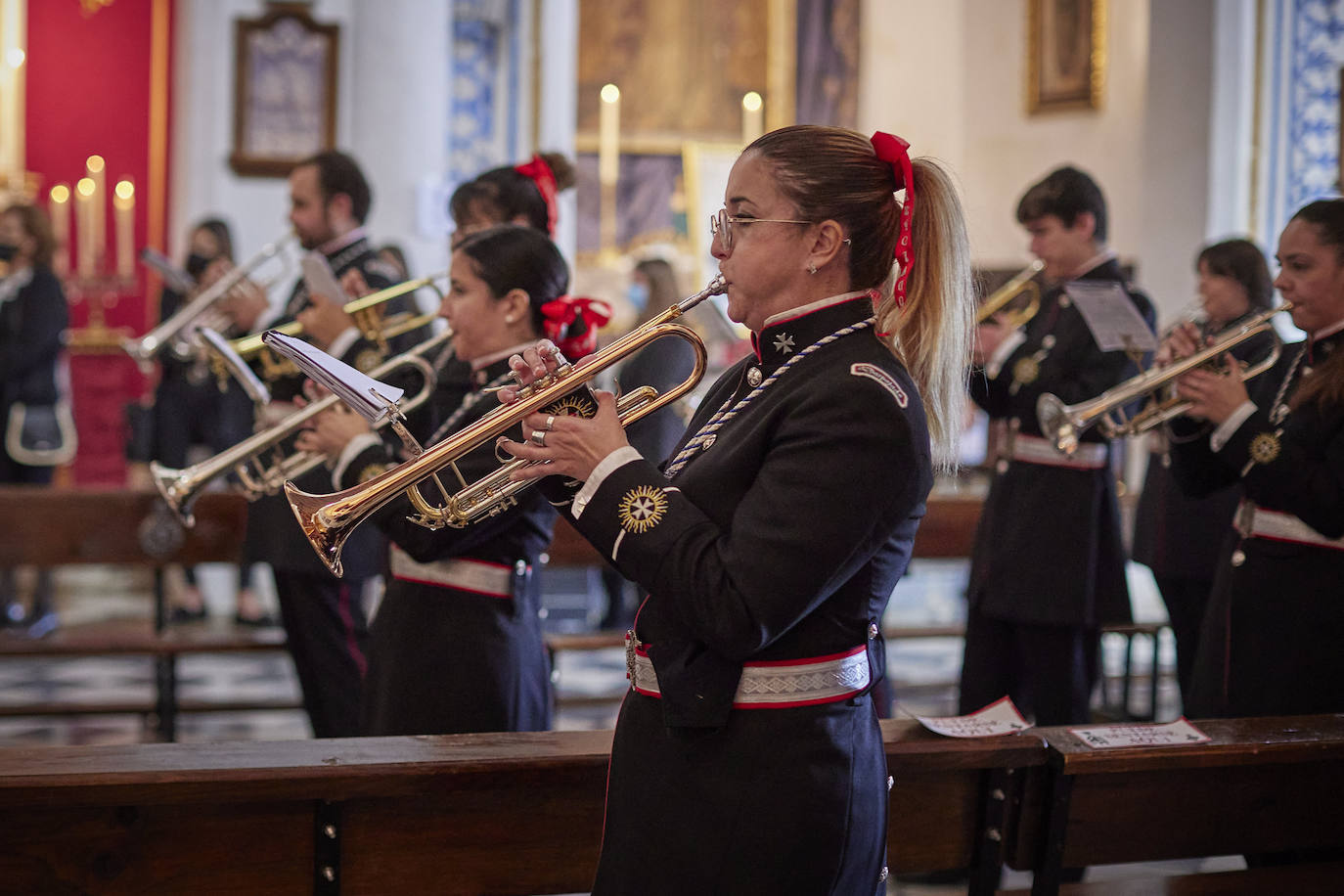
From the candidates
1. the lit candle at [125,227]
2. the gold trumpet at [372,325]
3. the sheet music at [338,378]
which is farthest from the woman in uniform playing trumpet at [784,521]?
the lit candle at [125,227]

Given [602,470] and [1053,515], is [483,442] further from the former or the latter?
[1053,515]

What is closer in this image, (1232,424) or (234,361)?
(1232,424)

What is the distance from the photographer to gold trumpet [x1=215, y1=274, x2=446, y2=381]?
11.9 ft

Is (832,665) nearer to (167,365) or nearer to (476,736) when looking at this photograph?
(476,736)

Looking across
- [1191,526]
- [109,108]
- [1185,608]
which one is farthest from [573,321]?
[109,108]

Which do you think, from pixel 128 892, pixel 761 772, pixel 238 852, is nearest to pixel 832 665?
pixel 761 772

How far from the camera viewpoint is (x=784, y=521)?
1.59 metres

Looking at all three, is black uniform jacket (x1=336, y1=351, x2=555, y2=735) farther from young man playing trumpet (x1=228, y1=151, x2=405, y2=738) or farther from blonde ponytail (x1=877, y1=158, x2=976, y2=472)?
blonde ponytail (x1=877, y1=158, x2=976, y2=472)

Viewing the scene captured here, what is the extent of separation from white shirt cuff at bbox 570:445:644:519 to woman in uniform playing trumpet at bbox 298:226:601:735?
919mm

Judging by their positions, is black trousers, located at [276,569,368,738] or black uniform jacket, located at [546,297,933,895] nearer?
black uniform jacket, located at [546,297,933,895]

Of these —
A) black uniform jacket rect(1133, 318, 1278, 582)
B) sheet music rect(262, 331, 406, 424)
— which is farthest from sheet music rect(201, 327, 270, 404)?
black uniform jacket rect(1133, 318, 1278, 582)

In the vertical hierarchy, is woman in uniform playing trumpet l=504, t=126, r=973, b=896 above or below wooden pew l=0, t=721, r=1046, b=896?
above

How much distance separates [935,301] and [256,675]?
4.58 metres

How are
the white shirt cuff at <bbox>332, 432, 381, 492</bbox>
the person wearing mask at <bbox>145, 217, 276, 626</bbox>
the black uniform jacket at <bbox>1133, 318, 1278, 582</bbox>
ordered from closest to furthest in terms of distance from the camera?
the white shirt cuff at <bbox>332, 432, 381, 492</bbox> → the black uniform jacket at <bbox>1133, 318, 1278, 582</bbox> → the person wearing mask at <bbox>145, 217, 276, 626</bbox>
